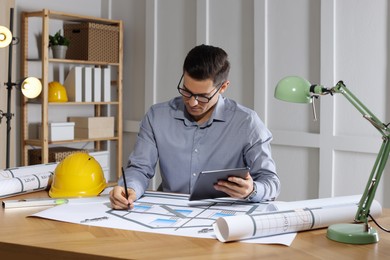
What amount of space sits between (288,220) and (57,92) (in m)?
3.58

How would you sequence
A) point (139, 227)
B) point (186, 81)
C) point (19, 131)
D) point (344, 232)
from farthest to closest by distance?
point (19, 131)
point (186, 81)
point (139, 227)
point (344, 232)

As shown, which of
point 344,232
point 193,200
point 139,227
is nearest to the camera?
point 344,232

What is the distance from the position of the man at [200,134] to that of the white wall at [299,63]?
1.62 metres

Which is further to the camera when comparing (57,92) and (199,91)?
(57,92)

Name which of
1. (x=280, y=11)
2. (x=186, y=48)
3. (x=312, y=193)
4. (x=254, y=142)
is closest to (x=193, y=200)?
(x=254, y=142)

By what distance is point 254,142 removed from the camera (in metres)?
2.72

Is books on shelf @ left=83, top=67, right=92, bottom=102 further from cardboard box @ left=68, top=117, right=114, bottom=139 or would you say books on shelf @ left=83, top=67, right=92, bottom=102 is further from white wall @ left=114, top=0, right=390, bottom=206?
white wall @ left=114, top=0, right=390, bottom=206

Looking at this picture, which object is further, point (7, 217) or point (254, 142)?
point (254, 142)

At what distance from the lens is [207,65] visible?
2627 millimetres

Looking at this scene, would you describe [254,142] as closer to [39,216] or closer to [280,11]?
[39,216]

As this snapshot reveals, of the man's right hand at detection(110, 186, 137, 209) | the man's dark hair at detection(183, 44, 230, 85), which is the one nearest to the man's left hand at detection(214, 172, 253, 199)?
the man's right hand at detection(110, 186, 137, 209)

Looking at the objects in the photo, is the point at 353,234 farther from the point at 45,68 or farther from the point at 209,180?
the point at 45,68

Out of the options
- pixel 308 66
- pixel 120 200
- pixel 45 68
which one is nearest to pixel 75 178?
pixel 120 200

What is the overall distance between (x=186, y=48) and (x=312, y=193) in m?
→ 1.69
